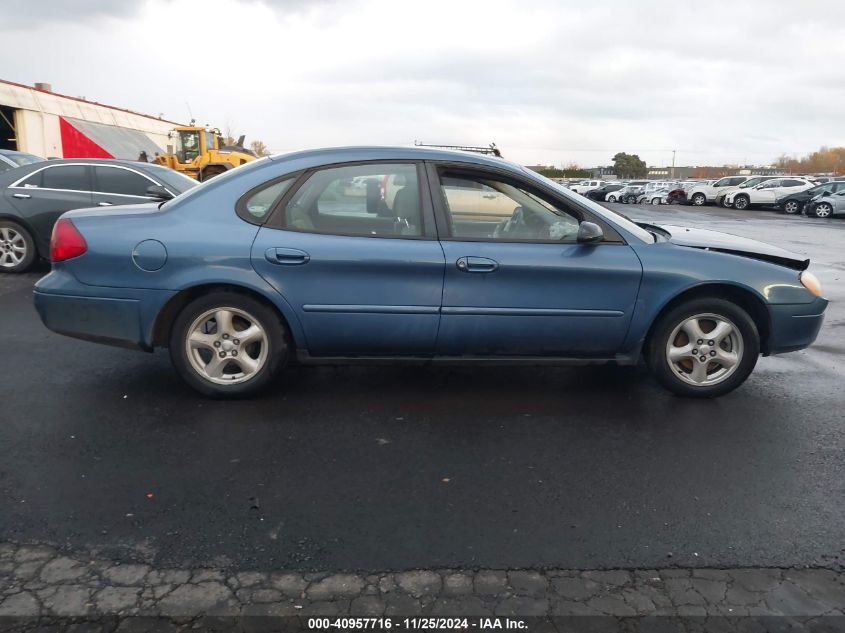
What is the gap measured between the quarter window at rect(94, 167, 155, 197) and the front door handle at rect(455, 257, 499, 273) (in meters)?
6.33

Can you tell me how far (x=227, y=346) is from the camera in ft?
13.9

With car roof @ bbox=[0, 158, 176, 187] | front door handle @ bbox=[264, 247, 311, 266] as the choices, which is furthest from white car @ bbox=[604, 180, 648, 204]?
front door handle @ bbox=[264, 247, 311, 266]

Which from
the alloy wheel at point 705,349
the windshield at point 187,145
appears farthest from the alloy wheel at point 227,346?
the windshield at point 187,145

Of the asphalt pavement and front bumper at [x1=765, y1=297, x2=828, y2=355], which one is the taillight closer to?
the asphalt pavement

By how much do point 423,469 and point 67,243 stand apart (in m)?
2.64

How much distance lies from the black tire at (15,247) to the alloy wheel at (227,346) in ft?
19.4

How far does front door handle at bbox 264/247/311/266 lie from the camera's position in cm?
408

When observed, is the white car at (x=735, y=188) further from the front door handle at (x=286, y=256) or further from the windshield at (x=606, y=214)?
the front door handle at (x=286, y=256)

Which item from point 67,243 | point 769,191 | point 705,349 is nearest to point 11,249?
point 67,243

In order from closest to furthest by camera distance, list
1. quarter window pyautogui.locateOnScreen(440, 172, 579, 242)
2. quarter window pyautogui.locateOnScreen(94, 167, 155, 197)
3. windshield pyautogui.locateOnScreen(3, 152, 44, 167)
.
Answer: quarter window pyautogui.locateOnScreen(440, 172, 579, 242) < quarter window pyautogui.locateOnScreen(94, 167, 155, 197) < windshield pyautogui.locateOnScreen(3, 152, 44, 167)

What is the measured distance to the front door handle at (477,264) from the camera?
4129 mm

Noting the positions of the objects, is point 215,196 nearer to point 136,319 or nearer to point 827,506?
point 136,319

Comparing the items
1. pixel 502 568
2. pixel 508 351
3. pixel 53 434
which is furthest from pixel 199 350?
pixel 502 568

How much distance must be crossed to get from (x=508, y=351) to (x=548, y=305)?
39cm
